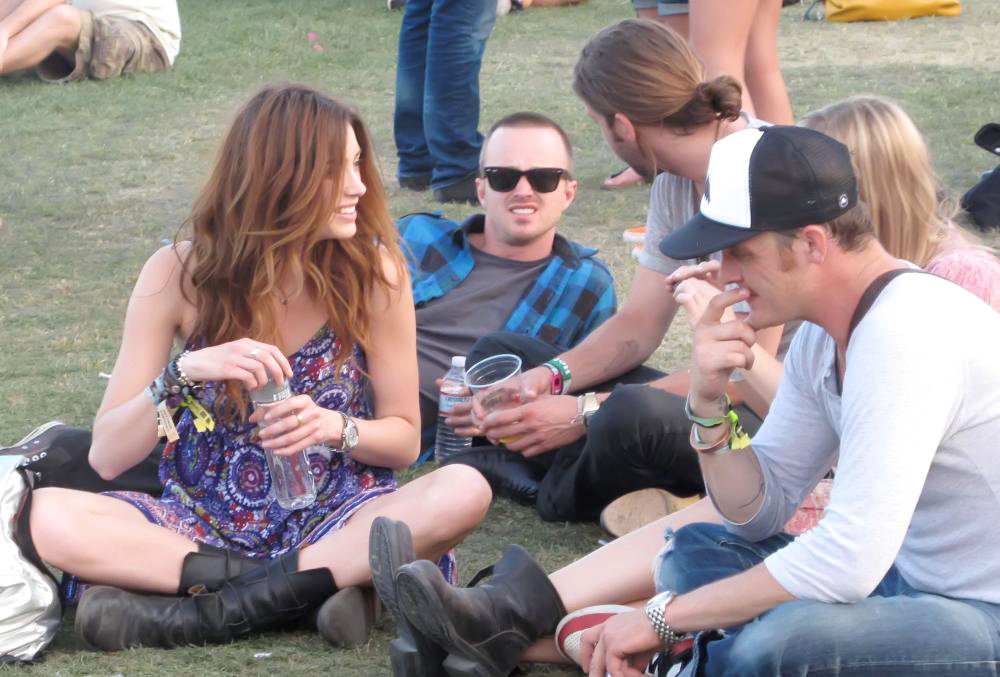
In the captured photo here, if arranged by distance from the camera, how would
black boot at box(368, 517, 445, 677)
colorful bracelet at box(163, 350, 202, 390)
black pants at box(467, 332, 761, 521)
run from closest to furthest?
black boot at box(368, 517, 445, 677) → colorful bracelet at box(163, 350, 202, 390) → black pants at box(467, 332, 761, 521)

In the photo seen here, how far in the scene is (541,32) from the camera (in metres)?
10.8

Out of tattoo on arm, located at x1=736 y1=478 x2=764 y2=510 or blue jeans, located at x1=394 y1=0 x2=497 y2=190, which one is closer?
tattoo on arm, located at x1=736 y1=478 x2=764 y2=510

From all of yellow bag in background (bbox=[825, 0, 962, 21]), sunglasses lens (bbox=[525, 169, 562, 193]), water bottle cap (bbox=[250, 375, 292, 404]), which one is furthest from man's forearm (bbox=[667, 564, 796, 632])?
yellow bag in background (bbox=[825, 0, 962, 21])

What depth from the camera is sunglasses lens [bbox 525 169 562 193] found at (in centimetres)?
427

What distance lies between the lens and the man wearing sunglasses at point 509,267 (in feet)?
13.6

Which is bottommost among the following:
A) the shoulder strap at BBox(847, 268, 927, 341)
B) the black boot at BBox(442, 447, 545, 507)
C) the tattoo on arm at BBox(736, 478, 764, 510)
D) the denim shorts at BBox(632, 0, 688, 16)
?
the black boot at BBox(442, 447, 545, 507)

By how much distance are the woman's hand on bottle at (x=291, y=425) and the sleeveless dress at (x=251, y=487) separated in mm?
218

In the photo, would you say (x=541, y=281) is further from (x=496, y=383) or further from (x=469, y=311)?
(x=496, y=383)

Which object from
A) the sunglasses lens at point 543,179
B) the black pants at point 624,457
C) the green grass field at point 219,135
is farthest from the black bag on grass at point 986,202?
the black pants at point 624,457

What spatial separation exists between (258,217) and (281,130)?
199 mm

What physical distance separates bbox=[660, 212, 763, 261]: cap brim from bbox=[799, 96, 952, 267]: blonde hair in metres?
0.48

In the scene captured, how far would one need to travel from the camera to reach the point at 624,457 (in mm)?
3385

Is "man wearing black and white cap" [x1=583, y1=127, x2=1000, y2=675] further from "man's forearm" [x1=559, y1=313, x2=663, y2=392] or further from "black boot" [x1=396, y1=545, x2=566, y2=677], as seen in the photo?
"man's forearm" [x1=559, y1=313, x2=663, y2=392]

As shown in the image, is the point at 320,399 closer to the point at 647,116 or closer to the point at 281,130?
the point at 281,130
